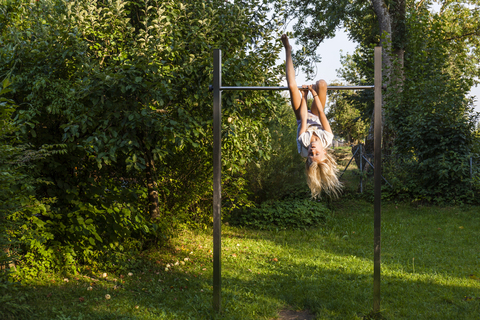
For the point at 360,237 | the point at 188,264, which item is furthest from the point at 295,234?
the point at 188,264

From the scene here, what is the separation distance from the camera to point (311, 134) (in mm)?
3809

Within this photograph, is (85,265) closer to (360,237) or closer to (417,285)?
(417,285)

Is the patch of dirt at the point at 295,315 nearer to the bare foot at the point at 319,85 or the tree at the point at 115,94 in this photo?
the tree at the point at 115,94

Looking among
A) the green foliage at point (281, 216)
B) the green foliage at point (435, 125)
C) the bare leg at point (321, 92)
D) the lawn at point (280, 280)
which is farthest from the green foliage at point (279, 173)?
the bare leg at point (321, 92)

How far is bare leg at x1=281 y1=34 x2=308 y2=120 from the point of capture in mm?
3766

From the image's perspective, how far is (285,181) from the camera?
29.2 ft

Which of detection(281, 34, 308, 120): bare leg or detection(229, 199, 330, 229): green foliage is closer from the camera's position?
detection(281, 34, 308, 120): bare leg

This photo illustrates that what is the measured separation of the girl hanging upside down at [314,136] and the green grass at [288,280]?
4.85 ft

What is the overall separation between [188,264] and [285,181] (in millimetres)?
3789

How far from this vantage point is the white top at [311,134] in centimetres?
380

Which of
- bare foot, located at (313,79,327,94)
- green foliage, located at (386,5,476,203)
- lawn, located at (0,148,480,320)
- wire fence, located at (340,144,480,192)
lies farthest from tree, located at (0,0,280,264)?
green foliage, located at (386,5,476,203)

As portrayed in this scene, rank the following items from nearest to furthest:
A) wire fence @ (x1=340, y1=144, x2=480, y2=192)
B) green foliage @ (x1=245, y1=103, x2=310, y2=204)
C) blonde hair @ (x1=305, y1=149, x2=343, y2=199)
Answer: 1. blonde hair @ (x1=305, y1=149, x2=343, y2=199)
2. green foliage @ (x1=245, y1=103, x2=310, y2=204)
3. wire fence @ (x1=340, y1=144, x2=480, y2=192)

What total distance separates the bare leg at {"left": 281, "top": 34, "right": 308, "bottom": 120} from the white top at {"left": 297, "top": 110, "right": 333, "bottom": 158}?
11 cm

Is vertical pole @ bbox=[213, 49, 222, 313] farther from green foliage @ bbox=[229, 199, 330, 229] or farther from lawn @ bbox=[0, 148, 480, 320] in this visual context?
green foliage @ bbox=[229, 199, 330, 229]
